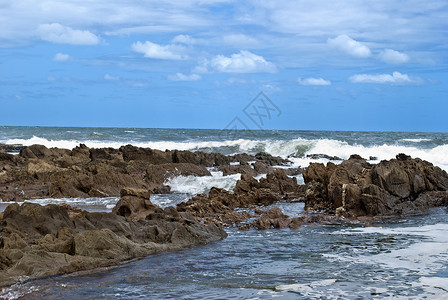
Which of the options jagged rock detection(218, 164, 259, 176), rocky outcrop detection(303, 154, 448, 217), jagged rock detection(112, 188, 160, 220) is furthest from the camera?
jagged rock detection(218, 164, 259, 176)

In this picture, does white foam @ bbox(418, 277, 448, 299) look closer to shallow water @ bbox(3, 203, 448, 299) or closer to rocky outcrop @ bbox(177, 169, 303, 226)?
shallow water @ bbox(3, 203, 448, 299)

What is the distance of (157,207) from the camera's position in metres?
11.4

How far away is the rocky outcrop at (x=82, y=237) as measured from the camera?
6914 millimetres

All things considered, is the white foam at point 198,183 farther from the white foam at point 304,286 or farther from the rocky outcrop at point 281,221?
the white foam at point 304,286

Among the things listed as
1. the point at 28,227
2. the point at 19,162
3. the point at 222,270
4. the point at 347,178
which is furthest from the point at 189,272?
the point at 19,162

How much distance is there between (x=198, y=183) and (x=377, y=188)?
7622mm

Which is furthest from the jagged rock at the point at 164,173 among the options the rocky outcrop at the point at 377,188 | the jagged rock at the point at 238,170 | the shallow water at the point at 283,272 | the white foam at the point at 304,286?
the white foam at the point at 304,286

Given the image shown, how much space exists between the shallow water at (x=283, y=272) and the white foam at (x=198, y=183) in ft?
26.1

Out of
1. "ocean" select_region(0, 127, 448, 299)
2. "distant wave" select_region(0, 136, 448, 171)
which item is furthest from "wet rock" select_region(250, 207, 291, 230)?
"distant wave" select_region(0, 136, 448, 171)

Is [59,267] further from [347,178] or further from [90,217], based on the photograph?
[347,178]

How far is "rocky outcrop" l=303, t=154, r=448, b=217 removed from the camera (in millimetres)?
12547

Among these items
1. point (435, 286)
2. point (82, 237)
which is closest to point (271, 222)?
point (82, 237)

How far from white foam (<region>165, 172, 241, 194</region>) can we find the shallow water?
7966 millimetres

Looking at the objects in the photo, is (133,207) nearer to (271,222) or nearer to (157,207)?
(157,207)
